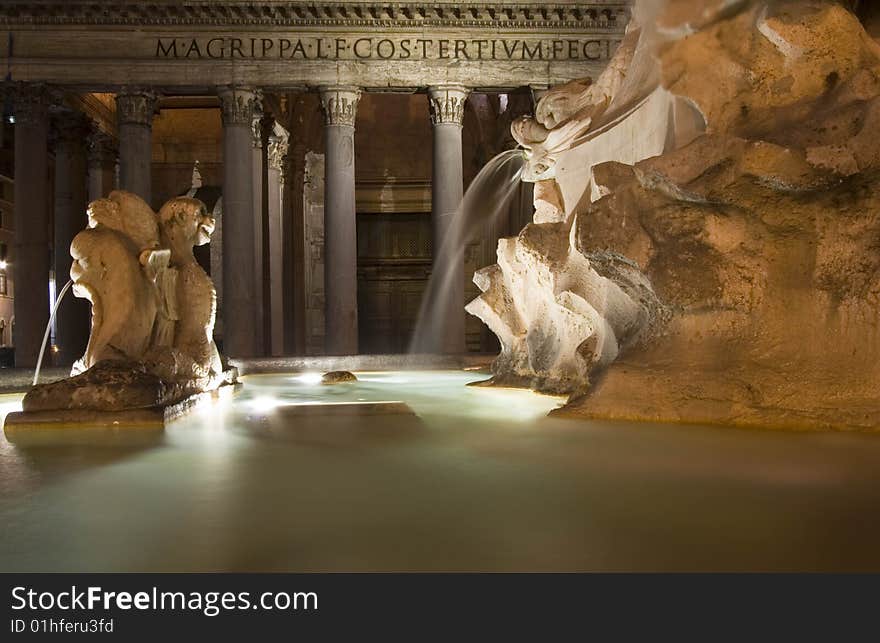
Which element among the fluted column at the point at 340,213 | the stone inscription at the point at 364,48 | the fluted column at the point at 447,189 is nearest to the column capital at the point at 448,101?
the fluted column at the point at 447,189

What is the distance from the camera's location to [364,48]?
1783 centimetres

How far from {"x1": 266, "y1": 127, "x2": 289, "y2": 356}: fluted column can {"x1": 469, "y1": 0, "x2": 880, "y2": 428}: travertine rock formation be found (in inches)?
657

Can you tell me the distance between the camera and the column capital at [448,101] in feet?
58.4

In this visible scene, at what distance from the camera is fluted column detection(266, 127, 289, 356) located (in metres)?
20.8

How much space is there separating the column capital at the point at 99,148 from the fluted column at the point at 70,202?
0.15 metres

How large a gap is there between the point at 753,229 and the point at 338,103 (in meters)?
14.6

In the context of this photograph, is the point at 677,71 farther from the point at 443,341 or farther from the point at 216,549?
the point at 443,341

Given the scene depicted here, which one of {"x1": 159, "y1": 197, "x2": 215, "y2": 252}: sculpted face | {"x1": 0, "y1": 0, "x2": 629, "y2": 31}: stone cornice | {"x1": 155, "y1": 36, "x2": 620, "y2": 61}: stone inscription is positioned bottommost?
{"x1": 159, "y1": 197, "x2": 215, "y2": 252}: sculpted face

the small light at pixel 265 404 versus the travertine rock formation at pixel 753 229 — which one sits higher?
the travertine rock formation at pixel 753 229

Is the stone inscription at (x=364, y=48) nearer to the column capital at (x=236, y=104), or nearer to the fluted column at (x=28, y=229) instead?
the column capital at (x=236, y=104)

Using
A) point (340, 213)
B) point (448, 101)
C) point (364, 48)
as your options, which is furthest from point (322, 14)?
point (340, 213)

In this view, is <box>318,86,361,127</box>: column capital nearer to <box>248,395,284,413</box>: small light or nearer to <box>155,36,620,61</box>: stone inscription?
<box>155,36,620,61</box>: stone inscription

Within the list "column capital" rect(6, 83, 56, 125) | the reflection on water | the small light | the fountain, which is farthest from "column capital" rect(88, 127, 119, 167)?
the reflection on water

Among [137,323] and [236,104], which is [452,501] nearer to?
[137,323]
